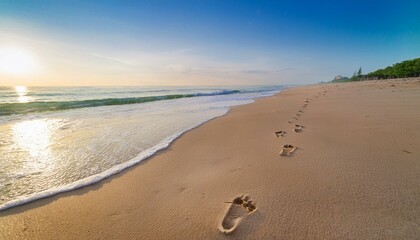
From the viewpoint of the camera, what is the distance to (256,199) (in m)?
2.23

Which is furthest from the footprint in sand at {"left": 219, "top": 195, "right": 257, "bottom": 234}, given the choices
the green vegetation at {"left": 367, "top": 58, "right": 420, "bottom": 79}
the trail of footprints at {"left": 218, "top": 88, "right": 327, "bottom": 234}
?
the green vegetation at {"left": 367, "top": 58, "right": 420, "bottom": 79}

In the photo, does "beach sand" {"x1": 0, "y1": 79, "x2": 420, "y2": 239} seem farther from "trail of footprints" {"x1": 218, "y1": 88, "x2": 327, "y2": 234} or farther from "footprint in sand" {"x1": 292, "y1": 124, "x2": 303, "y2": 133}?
"footprint in sand" {"x1": 292, "y1": 124, "x2": 303, "y2": 133}

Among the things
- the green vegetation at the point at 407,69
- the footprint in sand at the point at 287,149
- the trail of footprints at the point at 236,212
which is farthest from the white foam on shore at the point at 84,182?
the green vegetation at the point at 407,69

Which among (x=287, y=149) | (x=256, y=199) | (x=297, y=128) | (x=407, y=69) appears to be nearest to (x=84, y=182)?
(x=256, y=199)

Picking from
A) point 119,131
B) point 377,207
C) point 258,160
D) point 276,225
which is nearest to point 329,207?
point 377,207

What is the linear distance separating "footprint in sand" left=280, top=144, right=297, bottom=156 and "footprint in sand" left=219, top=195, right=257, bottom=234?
152 cm

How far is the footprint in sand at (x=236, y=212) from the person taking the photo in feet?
6.12

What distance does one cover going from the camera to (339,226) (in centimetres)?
173

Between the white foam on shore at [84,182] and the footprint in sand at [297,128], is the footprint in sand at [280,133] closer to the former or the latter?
the footprint in sand at [297,128]

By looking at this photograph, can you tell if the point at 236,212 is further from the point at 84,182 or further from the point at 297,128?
the point at 297,128

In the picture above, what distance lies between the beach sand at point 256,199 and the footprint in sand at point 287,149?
4cm

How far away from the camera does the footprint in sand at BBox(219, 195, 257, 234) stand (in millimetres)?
1864

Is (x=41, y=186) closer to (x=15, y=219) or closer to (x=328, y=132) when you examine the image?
(x=15, y=219)

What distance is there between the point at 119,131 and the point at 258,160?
4.49m
